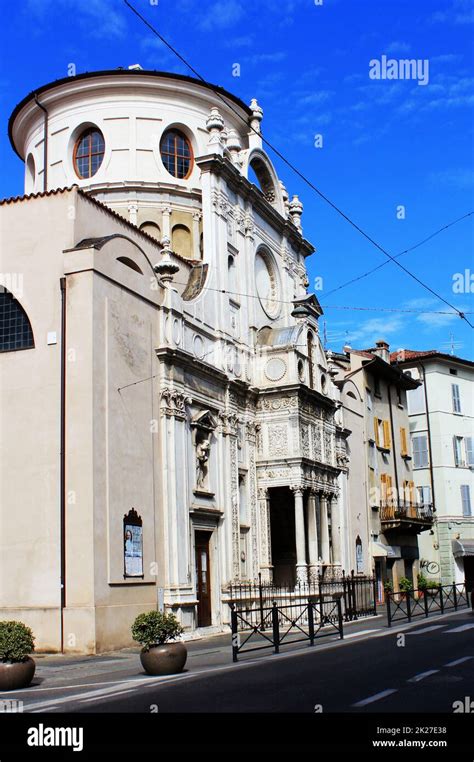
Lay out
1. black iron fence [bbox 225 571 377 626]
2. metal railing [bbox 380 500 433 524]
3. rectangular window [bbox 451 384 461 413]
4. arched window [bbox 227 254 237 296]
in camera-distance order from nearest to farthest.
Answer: black iron fence [bbox 225 571 377 626] → arched window [bbox 227 254 237 296] → metal railing [bbox 380 500 433 524] → rectangular window [bbox 451 384 461 413]

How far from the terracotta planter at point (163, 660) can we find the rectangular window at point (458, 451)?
42.1 m

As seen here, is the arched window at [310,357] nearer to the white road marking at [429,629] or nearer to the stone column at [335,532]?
the stone column at [335,532]

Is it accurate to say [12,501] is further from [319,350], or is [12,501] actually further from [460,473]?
[460,473]

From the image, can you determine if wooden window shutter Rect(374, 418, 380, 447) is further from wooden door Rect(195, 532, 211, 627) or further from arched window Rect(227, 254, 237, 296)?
wooden door Rect(195, 532, 211, 627)

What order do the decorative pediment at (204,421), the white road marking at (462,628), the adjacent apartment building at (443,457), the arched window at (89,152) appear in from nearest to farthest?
the white road marking at (462,628) < the decorative pediment at (204,421) < the arched window at (89,152) < the adjacent apartment building at (443,457)

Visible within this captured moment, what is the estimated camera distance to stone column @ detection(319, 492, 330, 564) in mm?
32969

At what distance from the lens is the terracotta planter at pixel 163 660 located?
15617 millimetres

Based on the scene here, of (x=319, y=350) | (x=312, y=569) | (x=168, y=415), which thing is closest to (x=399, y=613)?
(x=312, y=569)

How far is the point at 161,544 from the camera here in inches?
955

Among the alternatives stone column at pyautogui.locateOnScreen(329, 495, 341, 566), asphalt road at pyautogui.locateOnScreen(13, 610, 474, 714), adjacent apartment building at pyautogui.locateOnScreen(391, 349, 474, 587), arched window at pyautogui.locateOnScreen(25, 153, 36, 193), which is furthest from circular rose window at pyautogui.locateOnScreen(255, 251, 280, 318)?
adjacent apartment building at pyautogui.locateOnScreen(391, 349, 474, 587)

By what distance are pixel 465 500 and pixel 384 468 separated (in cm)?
1094

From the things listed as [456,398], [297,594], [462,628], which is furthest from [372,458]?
[462,628]

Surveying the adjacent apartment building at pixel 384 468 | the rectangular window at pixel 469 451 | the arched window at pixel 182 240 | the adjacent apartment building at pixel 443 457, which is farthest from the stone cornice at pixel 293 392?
the rectangular window at pixel 469 451

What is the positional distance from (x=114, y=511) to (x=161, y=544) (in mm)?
2908
